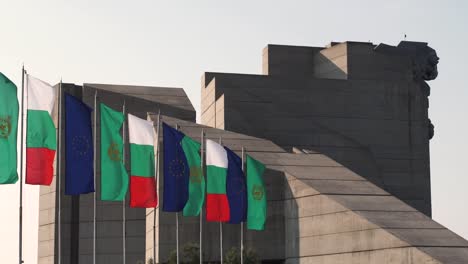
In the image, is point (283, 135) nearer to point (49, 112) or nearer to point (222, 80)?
point (222, 80)

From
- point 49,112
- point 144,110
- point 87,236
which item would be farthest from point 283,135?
point 49,112

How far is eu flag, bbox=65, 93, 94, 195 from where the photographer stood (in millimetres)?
35188

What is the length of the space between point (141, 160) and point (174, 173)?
1.76m

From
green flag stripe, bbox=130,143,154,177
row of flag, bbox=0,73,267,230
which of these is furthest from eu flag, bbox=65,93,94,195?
green flag stripe, bbox=130,143,154,177

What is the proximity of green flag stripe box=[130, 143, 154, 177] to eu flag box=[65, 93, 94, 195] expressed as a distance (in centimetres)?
248

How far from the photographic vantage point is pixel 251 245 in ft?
159

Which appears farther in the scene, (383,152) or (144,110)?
(383,152)

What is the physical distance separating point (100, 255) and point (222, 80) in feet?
49.6

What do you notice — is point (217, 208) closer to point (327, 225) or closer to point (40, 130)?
point (327, 225)

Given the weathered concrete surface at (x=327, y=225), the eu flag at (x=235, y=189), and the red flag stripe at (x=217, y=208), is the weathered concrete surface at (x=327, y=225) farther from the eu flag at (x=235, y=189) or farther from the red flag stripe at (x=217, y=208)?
the red flag stripe at (x=217, y=208)

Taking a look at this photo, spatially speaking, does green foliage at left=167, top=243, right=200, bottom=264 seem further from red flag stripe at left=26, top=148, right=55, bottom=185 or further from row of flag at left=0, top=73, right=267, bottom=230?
red flag stripe at left=26, top=148, right=55, bottom=185

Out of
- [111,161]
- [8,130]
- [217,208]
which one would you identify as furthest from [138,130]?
[8,130]

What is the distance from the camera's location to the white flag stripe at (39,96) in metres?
33.7

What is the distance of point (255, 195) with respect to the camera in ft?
137
